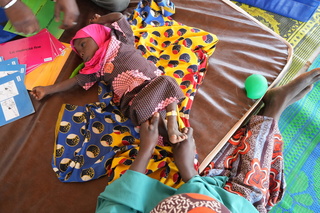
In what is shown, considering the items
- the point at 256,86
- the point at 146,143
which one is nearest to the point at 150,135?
the point at 146,143

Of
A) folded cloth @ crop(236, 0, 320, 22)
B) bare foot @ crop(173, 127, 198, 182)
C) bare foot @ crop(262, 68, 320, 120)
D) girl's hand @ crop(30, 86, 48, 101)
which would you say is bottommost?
girl's hand @ crop(30, 86, 48, 101)

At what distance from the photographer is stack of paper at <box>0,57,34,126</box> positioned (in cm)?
116

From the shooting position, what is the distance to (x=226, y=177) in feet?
3.41

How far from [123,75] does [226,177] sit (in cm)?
59

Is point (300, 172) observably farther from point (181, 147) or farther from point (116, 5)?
point (116, 5)

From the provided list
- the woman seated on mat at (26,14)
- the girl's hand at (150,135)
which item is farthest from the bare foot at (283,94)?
the woman seated on mat at (26,14)

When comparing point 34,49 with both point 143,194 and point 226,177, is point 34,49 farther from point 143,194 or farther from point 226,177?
point 226,177

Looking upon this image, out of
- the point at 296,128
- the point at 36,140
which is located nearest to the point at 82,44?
the point at 36,140

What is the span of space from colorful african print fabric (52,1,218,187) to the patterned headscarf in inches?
15.4

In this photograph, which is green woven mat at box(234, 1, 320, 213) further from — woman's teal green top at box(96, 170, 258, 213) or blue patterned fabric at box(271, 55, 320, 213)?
woman's teal green top at box(96, 170, 258, 213)

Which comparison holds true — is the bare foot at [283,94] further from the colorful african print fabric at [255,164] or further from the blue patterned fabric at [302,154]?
the blue patterned fabric at [302,154]

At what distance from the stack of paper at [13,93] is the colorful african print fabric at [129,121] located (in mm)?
183

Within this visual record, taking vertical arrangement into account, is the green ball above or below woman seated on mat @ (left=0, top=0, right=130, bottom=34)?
below

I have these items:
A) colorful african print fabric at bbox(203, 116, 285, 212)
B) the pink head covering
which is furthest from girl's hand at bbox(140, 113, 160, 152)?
the pink head covering
